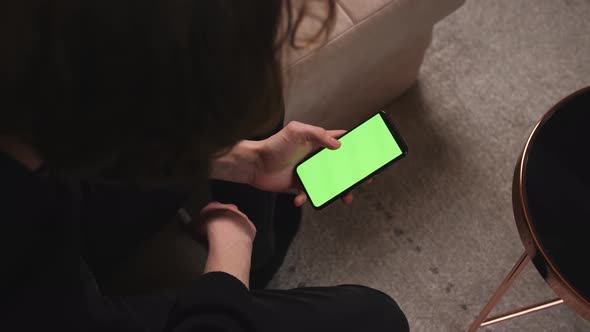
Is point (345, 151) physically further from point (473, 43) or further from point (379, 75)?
point (473, 43)

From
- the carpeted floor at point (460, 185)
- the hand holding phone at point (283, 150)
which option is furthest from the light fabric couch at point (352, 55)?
the carpeted floor at point (460, 185)

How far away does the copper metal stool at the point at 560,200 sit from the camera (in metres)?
0.69

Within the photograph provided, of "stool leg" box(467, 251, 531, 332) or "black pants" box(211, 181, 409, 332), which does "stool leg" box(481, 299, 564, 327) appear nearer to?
"stool leg" box(467, 251, 531, 332)

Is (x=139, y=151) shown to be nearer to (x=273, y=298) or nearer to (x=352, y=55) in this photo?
(x=273, y=298)

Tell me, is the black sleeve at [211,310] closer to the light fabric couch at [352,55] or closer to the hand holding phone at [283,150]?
the hand holding phone at [283,150]

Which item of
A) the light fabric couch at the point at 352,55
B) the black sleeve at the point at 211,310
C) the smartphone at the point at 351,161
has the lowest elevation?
the smartphone at the point at 351,161

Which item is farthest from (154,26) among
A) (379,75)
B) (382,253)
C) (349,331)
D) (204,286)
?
(382,253)

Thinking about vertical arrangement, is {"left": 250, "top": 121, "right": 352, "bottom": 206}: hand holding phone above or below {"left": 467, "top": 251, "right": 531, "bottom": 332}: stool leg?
above

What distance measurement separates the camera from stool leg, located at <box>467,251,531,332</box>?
0.82 metres

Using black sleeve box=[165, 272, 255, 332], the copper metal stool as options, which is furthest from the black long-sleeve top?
the copper metal stool

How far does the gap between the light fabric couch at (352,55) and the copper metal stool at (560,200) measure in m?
0.29

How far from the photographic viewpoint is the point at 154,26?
36cm

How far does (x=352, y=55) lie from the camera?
872 mm

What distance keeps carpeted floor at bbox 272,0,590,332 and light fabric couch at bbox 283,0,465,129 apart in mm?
218
